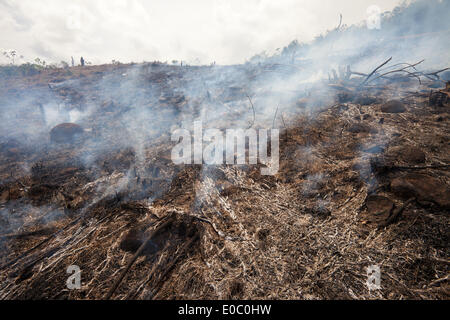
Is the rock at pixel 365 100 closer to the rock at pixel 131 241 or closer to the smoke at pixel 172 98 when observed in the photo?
the smoke at pixel 172 98

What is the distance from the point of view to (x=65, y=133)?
6.80 meters

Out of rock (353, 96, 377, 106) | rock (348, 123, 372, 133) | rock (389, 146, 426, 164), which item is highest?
rock (353, 96, 377, 106)

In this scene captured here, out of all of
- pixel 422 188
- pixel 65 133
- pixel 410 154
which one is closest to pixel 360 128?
pixel 410 154

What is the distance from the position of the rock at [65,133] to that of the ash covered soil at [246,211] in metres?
0.05

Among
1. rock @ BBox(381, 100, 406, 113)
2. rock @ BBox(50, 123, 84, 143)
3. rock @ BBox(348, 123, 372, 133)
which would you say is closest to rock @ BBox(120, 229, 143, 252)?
rock @ BBox(348, 123, 372, 133)

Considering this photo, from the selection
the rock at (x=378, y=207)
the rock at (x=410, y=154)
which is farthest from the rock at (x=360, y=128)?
the rock at (x=378, y=207)

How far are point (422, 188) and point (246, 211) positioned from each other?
9.12ft

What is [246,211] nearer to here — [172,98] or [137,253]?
[137,253]

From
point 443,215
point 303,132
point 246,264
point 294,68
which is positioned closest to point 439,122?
point 303,132

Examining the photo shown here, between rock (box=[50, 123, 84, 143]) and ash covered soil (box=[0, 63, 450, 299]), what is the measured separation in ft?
0.16

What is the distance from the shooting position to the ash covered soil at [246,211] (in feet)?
7.47

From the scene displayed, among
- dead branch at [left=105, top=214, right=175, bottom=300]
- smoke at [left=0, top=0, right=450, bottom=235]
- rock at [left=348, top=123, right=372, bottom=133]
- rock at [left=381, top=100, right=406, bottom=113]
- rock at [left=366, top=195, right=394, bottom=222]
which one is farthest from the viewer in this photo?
smoke at [left=0, top=0, right=450, bottom=235]

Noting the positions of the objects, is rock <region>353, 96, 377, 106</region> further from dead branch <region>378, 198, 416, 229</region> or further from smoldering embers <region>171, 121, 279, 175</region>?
dead branch <region>378, 198, 416, 229</region>

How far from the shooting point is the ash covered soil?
89.7 inches
